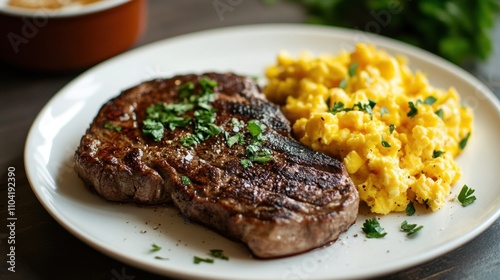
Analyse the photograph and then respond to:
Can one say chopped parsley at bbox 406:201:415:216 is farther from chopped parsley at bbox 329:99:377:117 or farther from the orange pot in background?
the orange pot in background

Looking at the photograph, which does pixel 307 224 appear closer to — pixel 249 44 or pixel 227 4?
pixel 249 44

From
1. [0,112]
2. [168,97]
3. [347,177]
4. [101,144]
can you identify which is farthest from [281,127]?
[0,112]

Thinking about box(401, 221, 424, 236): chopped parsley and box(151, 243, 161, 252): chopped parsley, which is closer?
box(151, 243, 161, 252): chopped parsley

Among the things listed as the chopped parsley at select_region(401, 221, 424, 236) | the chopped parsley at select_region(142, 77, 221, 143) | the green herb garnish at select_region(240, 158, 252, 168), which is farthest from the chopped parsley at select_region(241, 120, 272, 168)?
the chopped parsley at select_region(401, 221, 424, 236)

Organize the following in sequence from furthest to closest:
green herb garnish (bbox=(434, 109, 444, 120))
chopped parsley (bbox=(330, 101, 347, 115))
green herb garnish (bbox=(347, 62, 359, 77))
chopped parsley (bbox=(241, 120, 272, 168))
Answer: green herb garnish (bbox=(347, 62, 359, 77)) < green herb garnish (bbox=(434, 109, 444, 120)) < chopped parsley (bbox=(330, 101, 347, 115)) < chopped parsley (bbox=(241, 120, 272, 168))

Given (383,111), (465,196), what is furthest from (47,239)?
(465,196)

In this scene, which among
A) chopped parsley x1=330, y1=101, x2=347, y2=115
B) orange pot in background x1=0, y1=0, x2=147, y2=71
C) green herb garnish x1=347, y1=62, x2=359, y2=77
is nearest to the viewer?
chopped parsley x1=330, y1=101, x2=347, y2=115
